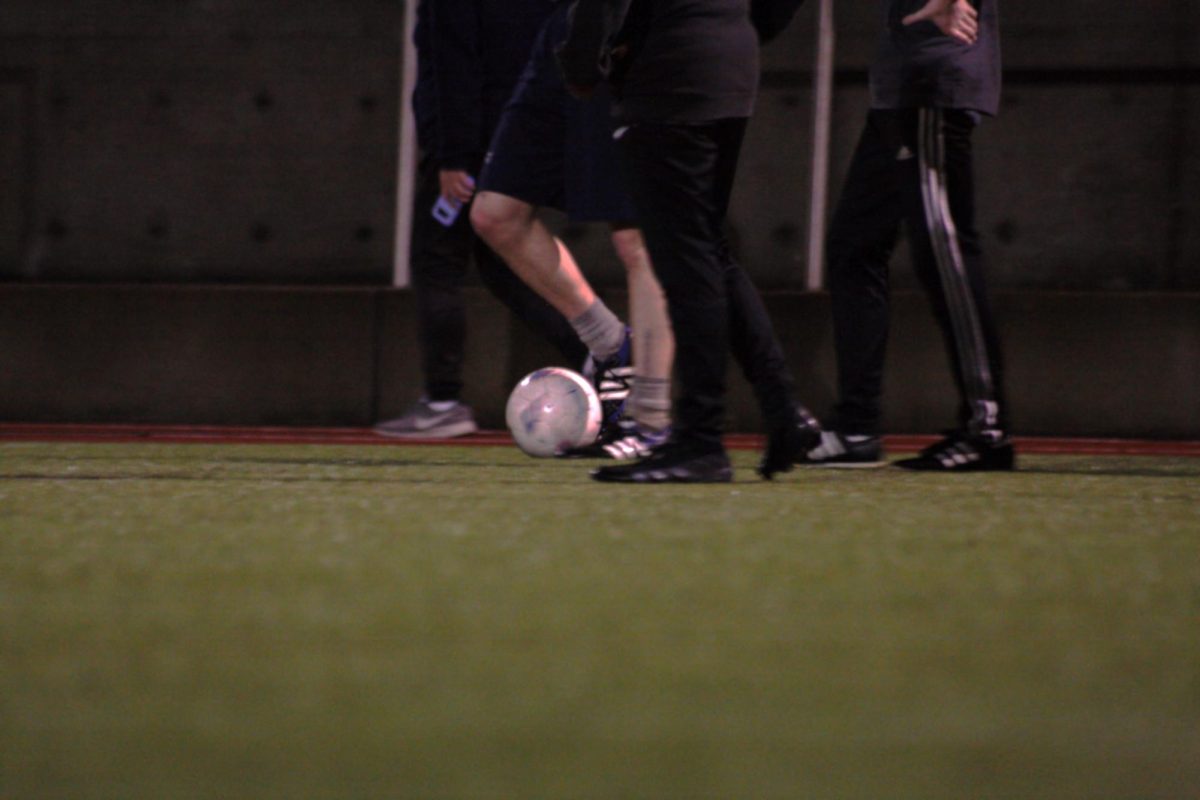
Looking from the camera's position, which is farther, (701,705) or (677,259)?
(677,259)

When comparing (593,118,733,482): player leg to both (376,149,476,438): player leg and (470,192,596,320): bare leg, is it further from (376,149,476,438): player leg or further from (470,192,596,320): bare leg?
(376,149,476,438): player leg

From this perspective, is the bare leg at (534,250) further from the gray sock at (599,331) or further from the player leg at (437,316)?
the player leg at (437,316)

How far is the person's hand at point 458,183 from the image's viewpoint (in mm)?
4938

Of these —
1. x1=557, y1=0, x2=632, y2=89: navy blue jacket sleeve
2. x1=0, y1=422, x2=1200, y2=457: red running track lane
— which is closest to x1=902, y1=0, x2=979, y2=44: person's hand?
x1=557, y1=0, x2=632, y2=89: navy blue jacket sleeve

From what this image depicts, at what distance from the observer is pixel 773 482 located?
3.49 meters

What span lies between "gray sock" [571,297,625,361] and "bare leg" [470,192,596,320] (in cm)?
2

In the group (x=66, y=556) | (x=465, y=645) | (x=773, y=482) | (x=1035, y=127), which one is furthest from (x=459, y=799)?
(x=1035, y=127)

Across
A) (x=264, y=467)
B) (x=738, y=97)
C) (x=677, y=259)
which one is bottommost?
(x=264, y=467)

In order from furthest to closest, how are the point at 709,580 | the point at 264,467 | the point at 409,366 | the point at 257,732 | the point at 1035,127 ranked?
the point at 1035,127
the point at 409,366
the point at 264,467
the point at 709,580
the point at 257,732

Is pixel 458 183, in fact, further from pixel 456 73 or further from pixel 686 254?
pixel 686 254

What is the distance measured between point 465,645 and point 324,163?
17.6 feet

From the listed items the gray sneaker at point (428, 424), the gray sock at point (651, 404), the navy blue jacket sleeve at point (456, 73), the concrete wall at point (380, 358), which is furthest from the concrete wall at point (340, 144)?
the gray sock at point (651, 404)

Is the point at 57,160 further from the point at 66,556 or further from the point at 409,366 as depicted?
the point at 66,556

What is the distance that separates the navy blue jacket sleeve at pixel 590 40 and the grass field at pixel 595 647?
0.76m
